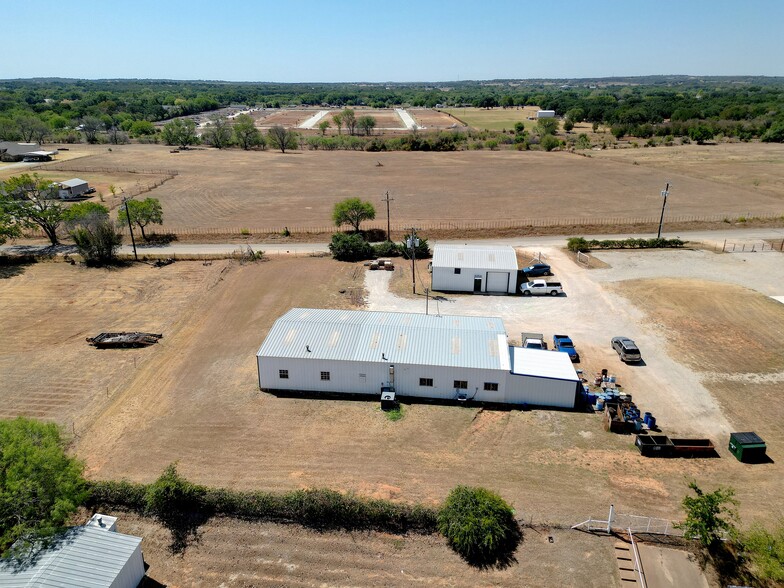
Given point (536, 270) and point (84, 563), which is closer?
point (84, 563)

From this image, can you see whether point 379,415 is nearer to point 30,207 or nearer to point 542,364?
point 542,364

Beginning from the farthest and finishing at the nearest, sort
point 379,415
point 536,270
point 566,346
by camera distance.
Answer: point 536,270 → point 566,346 → point 379,415

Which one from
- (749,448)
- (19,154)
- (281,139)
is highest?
(281,139)

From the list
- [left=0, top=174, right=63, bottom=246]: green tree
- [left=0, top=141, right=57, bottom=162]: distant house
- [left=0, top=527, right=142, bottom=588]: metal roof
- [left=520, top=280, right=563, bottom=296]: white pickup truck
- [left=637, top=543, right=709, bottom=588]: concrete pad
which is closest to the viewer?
[left=0, top=527, right=142, bottom=588]: metal roof

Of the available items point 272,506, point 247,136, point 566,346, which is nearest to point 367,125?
point 247,136

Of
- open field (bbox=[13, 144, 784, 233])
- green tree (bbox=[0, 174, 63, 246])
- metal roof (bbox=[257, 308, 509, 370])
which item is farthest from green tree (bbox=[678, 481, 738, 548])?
green tree (bbox=[0, 174, 63, 246])

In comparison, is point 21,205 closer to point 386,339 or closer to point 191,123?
point 386,339

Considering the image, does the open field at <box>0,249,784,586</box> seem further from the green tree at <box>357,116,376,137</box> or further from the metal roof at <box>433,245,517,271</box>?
the green tree at <box>357,116,376,137</box>

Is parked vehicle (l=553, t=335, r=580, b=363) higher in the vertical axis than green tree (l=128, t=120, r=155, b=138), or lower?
lower

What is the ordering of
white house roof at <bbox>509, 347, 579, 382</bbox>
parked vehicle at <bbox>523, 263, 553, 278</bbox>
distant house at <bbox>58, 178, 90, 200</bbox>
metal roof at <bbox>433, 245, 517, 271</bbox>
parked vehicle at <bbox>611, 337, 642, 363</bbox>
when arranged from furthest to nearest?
distant house at <bbox>58, 178, 90, 200</bbox> → parked vehicle at <bbox>523, 263, 553, 278</bbox> → metal roof at <bbox>433, 245, 517, 271</bbox> → parked vehicle at <bbox>611, 337, 642, 363</bbox> → white house roof at <bbox>509, 347, 579, 382</bbox>
